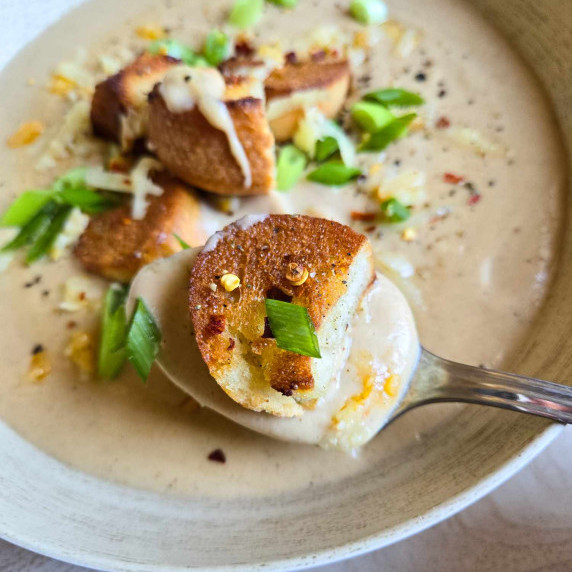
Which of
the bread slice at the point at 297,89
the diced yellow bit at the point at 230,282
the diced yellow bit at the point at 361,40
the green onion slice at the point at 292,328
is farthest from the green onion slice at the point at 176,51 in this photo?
the green onion slice at the point at 292,328

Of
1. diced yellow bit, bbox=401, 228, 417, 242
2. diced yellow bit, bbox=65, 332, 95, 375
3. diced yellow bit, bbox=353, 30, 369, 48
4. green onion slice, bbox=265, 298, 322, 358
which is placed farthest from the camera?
diced yellow bit, bbox=353, 30, 369, 48

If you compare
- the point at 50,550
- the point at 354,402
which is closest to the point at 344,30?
the point at 354,402

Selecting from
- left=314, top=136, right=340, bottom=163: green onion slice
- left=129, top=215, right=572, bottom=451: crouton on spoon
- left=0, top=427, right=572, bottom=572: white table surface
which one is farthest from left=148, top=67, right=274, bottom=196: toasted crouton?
left=0, top=427, right=572, bottom=572: white table surface

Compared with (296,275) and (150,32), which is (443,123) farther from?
(150,32)

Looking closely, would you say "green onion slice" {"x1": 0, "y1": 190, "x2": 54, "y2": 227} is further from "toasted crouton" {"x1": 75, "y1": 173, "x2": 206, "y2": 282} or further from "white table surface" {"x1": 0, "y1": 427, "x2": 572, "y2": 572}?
"white table surface" {"x1": 0, "y1": 427, "x2": 572, "y2": 572}

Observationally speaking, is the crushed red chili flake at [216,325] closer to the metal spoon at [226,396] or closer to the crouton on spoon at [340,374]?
the crouton on spoon at [340,374]

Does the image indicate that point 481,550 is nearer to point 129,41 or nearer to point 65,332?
Result: point 65,332
